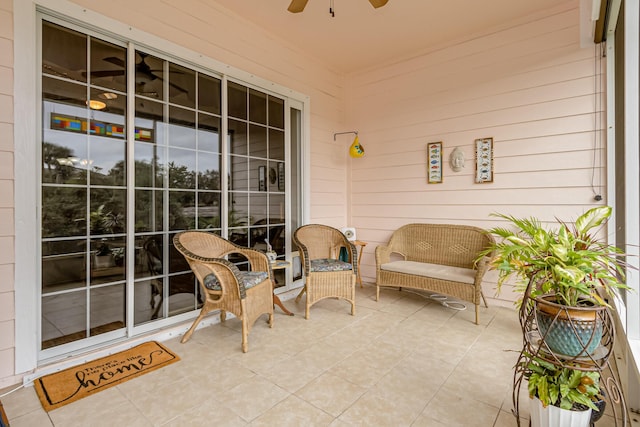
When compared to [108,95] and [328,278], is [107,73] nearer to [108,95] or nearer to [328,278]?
[108,95]

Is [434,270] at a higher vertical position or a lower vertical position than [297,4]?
lower

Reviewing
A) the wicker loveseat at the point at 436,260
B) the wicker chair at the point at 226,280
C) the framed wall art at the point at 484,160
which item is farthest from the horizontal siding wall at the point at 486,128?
the wicker chair at the point at 226,280

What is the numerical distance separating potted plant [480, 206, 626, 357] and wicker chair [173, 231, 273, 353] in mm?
1905

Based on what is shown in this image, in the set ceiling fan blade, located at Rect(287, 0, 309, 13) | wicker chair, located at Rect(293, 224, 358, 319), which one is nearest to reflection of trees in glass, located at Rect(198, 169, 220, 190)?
wicker chair, located at Rect(293, 224, 358, 319)

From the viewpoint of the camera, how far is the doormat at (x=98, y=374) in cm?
197

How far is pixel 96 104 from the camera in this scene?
2.46m

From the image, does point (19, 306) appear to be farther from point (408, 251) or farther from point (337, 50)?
point (337, 50)

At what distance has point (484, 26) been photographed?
11.8ft

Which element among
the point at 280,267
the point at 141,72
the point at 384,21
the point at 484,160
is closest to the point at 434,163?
the point at 484,160

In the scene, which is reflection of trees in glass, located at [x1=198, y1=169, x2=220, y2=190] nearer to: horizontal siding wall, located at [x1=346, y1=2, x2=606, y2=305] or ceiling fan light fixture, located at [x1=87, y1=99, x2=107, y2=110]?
ceiling fan light fixture, located at [x1=87, y1=99, x2=107, y2=110]

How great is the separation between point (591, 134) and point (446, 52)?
1.86 meters

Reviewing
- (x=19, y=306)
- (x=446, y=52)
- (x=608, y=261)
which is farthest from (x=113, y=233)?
(x=446, y=52)

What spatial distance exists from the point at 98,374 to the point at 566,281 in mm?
2823

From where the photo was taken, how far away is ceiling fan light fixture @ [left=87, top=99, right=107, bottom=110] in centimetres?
243
